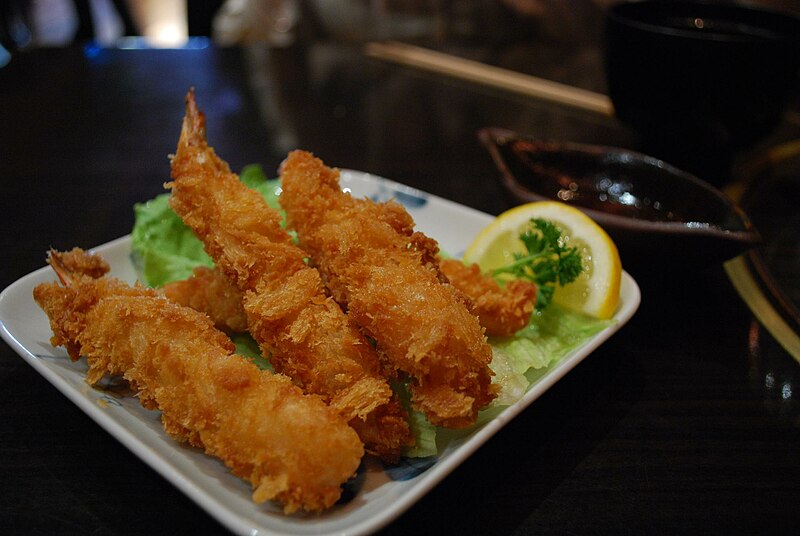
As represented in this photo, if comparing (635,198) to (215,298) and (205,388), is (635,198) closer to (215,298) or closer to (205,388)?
(215,298)

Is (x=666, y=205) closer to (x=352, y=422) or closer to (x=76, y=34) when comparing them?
(x=352, y=422)

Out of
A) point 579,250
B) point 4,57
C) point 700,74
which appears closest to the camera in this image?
point 579,250

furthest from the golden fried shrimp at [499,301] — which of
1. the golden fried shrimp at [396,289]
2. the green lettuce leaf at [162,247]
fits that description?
the green lettuce leaf at [162,247]

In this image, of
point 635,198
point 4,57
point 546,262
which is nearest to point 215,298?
point 546,262

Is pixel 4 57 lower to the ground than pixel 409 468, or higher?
higher

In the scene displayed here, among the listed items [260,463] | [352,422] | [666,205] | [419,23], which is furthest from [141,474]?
[419,23]

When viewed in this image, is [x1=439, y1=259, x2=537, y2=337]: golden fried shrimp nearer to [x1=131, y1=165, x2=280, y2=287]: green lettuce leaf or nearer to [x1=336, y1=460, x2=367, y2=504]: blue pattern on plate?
[x1=336, y1=460, x2=367, y2=504]: blue pattern on plate
